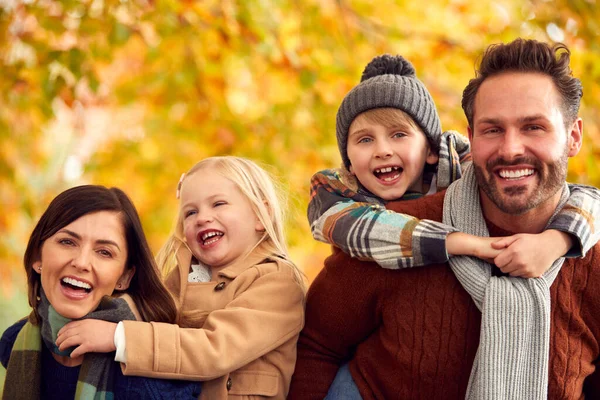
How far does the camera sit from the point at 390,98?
9.83ft

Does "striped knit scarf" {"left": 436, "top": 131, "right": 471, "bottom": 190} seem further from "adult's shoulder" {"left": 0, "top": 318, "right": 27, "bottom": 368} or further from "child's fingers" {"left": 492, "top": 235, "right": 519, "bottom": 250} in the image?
"adult's shoulder" {"left": 0, "top": 318, "right": 27, "bottom": 368}

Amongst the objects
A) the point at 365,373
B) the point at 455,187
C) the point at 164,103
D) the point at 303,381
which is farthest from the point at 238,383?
the point at 164,103

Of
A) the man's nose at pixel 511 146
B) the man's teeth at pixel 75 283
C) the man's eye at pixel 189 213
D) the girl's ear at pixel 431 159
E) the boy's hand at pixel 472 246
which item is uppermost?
the girl's ear at pixel 431 159

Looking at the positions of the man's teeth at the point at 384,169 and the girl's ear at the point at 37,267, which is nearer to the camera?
the girl's ear at the point at 37,267

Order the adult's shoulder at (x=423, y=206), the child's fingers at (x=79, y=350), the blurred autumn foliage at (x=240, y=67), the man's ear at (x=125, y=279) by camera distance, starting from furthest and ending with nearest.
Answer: the blurred autumn foliage at (x=240, y=67) → the adult's shoulder at (x=423, y=206) → the man's ear at (x=125, y=279) → the child's fingers at (x=79, y=350)

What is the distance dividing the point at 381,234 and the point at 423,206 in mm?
297

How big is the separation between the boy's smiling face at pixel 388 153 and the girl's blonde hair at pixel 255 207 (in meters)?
0.37

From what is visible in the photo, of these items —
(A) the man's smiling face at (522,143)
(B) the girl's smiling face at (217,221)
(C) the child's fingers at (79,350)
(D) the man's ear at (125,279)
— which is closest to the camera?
(C) the child's fingers at (79,350)

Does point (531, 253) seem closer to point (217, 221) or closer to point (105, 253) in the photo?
point (217, 221)

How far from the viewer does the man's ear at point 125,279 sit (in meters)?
2.68

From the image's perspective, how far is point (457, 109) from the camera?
19.6 ft

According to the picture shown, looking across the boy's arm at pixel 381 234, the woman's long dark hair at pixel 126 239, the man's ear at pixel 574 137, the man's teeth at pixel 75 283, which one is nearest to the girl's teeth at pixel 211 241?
the woman's long dark hair at pixel 126 239

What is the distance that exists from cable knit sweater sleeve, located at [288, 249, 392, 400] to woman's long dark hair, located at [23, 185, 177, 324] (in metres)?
0.51

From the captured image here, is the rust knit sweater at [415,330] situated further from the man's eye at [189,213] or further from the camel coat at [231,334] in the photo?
the man's eye at [189,213]
